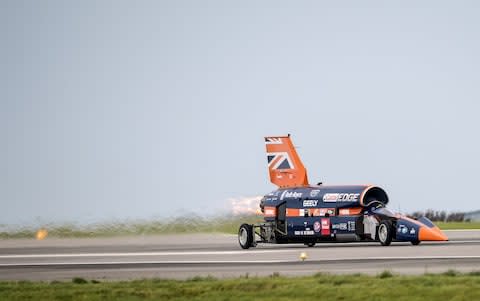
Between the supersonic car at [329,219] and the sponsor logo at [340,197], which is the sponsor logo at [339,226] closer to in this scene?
the supersonic car at [329,219]

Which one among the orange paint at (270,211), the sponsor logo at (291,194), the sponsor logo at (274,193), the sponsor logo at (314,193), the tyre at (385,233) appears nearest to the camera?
the tyre at (385,233)

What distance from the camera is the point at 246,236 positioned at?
57.6 m

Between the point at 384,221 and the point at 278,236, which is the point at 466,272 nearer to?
the point at 384,221

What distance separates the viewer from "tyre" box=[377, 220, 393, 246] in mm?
52781

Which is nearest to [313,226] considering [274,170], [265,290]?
[274,170]

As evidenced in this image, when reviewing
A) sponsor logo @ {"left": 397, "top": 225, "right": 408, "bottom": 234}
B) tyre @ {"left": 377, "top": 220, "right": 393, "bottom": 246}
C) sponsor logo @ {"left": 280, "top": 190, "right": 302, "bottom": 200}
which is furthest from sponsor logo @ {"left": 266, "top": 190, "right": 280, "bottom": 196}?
sponsor logo @ {"left": 397, "top": 225, "right": 408, "bottom": 234}

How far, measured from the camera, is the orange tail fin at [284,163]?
61.6m

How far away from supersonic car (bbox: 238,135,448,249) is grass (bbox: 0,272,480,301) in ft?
72.3

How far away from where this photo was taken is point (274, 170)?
62.3 m

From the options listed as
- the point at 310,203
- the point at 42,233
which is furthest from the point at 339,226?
the point at 42,233

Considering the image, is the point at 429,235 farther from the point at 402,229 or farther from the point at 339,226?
the point at 339,226

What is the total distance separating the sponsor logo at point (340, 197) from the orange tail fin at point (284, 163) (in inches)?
209

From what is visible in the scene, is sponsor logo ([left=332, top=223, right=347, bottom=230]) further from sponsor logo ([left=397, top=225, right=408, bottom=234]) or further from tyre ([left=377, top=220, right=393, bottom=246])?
sponsor logo ([left=397, top=225, right=408, bottom=234])

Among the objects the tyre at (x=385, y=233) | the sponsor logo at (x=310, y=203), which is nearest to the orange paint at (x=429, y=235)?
the tyre at (x=385, y=233)
